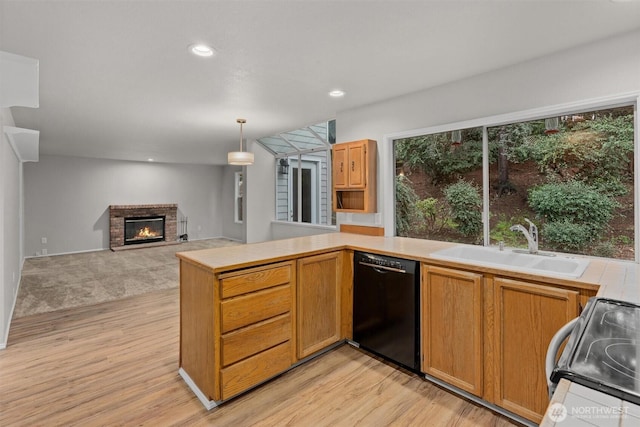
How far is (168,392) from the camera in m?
2.22

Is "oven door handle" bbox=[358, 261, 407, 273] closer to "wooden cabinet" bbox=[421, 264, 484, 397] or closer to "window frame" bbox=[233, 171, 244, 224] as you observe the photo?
"wooden cabinet" bbox=[421, 264, 484, 397]

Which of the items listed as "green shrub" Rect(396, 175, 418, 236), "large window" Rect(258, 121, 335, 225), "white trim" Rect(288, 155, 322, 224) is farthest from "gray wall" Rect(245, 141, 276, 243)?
"green shrub" Rect(396, 175, 418, 236)

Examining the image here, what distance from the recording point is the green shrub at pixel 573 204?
7.52ft

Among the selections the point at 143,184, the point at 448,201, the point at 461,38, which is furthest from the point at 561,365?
the point at 143,184

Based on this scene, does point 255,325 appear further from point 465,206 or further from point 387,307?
point 465,206

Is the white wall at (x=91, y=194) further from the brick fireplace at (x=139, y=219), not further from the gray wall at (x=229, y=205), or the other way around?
the gray wall at (x=229, y=205)

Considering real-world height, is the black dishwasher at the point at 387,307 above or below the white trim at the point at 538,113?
below

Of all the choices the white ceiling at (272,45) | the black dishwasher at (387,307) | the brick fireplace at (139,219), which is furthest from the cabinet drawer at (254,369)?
the brick fireplace at (139,219)

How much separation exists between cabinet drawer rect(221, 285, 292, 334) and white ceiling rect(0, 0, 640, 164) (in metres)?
1.72

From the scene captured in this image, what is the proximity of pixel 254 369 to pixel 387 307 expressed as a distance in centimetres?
108

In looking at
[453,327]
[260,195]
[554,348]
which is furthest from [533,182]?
[260,195]

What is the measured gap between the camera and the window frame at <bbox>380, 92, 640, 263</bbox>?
206 centimetres

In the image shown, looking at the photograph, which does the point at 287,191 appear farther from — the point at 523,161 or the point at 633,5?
the point at 633,5

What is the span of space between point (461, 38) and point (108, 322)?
4200 mm
